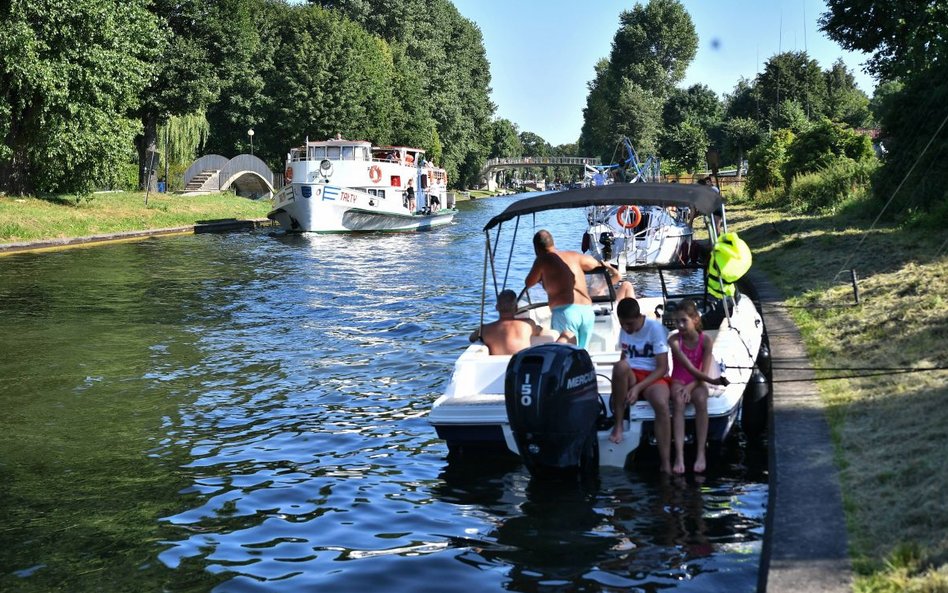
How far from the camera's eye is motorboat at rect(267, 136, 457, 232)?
48938 millimetres

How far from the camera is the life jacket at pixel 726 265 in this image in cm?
1202

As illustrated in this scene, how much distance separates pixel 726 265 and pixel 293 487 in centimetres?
540

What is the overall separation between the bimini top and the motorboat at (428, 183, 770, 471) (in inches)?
0.4

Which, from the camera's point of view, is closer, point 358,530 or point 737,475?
point 358,530

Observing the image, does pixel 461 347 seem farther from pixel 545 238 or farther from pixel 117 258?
pixel 117 258

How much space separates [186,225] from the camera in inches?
1892

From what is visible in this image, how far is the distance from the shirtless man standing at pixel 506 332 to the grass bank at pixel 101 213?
90.5 ft

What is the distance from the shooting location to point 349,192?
49.6 m

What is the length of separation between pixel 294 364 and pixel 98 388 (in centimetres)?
288

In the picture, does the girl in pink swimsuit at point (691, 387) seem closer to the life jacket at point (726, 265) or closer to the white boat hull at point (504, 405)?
the white boat hull at point (504, 405)

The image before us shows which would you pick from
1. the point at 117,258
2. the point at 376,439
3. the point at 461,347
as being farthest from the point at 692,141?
the point at 376,439

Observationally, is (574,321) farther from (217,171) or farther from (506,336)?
(217,171)

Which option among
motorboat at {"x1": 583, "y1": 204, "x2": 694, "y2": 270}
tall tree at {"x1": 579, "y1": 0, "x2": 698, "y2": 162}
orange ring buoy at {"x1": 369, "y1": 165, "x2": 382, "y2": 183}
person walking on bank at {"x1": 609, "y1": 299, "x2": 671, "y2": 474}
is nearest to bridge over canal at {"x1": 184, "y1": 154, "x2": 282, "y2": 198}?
orange ring buoy at {"x1": 369, "y1": 165, "x2": 382, "y2": 183}

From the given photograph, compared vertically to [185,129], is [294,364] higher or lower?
lower
